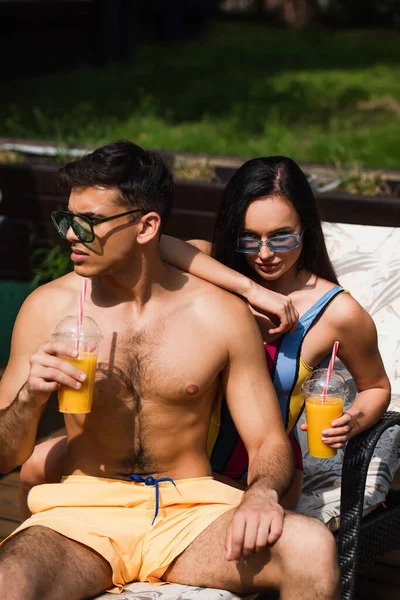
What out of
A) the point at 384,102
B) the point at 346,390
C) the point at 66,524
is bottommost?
the point at 384,102

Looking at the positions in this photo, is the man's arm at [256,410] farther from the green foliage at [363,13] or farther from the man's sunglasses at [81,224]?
the green foliage at [363,13]

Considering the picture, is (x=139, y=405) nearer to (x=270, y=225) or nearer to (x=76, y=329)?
(x=76, y=329)

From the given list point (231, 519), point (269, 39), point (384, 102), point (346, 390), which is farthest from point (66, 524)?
point (269, 39)

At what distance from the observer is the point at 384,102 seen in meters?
13.9

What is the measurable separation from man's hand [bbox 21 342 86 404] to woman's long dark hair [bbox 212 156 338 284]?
2.94 ft

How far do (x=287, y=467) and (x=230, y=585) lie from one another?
0.40 meters

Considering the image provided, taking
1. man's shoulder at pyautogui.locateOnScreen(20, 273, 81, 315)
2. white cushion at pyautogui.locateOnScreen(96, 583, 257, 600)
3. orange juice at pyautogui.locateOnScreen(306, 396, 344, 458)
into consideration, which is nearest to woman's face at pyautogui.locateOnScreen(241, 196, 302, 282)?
orange juice at pyautogui.locateOnScreen(306, 396, 344, 458)

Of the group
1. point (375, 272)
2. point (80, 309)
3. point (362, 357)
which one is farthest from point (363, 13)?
point (80, 309)

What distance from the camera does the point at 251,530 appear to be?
9.69ft

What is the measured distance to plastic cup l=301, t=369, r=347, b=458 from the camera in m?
3.38

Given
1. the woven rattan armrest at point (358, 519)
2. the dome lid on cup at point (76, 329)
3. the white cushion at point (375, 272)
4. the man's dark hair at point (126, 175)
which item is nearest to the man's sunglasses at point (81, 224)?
the man's dark hair at point (126, 175)

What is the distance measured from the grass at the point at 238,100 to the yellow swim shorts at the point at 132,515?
518 cm

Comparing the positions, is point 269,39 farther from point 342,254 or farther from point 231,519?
point 231,519

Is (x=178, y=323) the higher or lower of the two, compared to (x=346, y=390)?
higher
